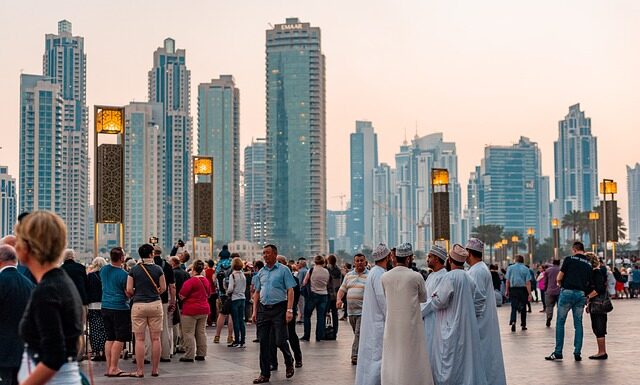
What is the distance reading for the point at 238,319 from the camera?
20.3 meters

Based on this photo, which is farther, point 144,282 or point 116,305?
point 116,305

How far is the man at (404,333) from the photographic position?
406 inches

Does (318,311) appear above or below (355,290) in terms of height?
below

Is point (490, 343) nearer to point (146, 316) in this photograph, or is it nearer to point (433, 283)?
point (433, 283)

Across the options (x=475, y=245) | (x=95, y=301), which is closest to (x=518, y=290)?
(x=95, y=301)

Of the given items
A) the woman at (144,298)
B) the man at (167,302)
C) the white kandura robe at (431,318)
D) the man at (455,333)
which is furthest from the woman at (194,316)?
the man at (455,333)

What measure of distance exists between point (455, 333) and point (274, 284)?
3.97 meters

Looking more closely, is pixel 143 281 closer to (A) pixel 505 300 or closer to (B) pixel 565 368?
(B) pixel 565 368

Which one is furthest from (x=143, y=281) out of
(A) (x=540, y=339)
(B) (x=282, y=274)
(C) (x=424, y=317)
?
(A) (x=540, y=339)

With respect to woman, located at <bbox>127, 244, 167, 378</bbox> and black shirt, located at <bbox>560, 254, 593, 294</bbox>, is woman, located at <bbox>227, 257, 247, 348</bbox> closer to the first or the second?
woman, located at <bbox>127, 244, 167, 378</bbox>

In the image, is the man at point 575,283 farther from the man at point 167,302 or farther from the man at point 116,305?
the man at point 116,305

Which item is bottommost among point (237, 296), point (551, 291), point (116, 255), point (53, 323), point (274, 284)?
point (551, 291)

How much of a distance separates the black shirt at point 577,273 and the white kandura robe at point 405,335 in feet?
19.7

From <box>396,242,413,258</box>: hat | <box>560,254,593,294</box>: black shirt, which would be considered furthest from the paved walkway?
<box>396,242,413,258</box>: hat
